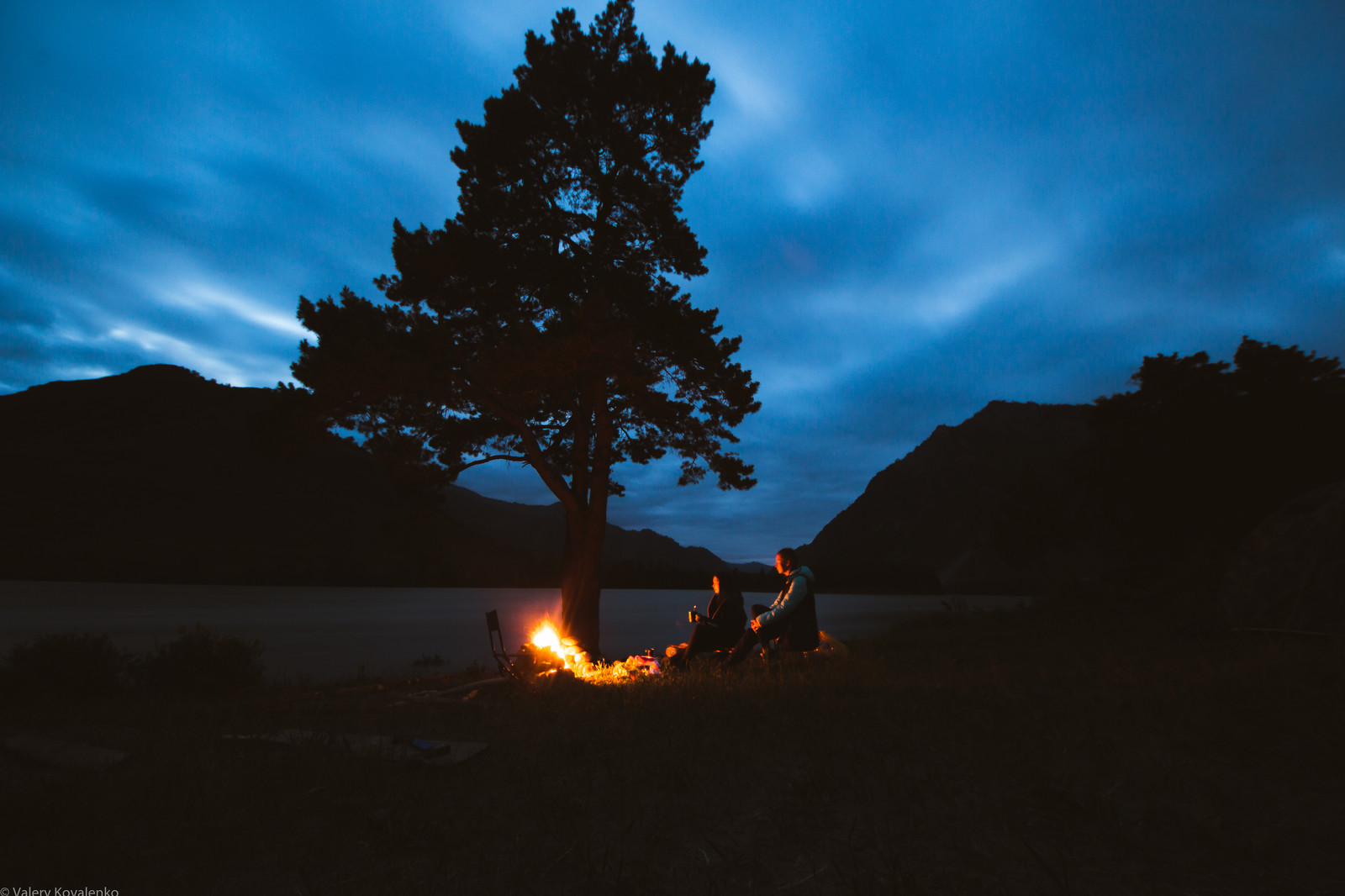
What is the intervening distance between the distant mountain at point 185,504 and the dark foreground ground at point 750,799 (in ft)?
148

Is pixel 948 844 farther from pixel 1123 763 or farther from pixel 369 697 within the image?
pixel 369 697

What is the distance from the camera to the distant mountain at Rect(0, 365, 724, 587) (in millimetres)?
59219

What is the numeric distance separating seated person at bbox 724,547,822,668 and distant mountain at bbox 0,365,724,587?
43374 mm

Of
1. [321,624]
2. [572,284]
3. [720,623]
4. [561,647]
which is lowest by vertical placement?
[321,624]

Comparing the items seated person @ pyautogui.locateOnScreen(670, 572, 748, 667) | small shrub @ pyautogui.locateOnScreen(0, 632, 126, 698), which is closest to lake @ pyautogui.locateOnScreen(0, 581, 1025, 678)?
small shrub @ pyautogui.locateOnScreen(0, 632, 126, 698)

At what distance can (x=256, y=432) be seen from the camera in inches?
563

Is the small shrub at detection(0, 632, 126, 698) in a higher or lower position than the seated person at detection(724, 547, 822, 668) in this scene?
lower

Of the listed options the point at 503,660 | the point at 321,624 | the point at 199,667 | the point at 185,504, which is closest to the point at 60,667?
the point at 199,667

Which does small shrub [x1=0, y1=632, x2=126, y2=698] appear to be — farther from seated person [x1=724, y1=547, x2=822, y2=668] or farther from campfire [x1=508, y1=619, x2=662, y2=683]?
seated person [x1=724, y1=547, x2=822, y2=668]

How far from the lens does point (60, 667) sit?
8977mm

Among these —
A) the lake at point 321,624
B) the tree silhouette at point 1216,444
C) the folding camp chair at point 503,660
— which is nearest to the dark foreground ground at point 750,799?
the folding camp chair at point 503,660

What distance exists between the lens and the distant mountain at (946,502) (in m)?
128

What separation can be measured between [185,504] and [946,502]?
16236 centimetres

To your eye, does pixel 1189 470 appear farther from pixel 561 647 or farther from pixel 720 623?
pixel 561 647
